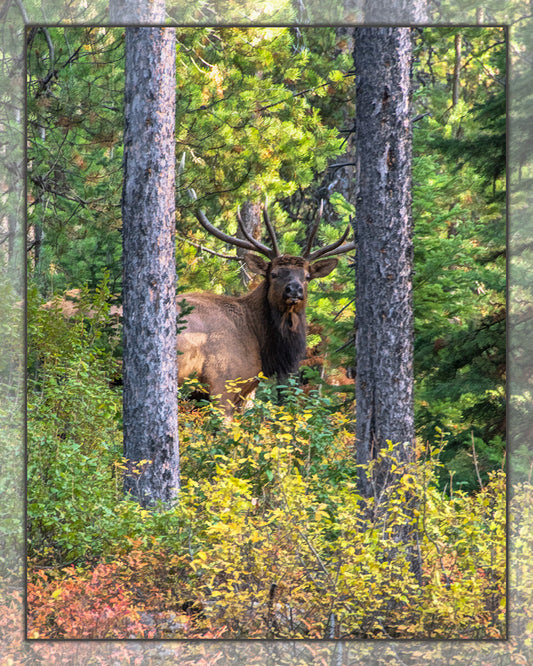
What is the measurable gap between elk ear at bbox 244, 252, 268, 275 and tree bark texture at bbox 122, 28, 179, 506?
366cm

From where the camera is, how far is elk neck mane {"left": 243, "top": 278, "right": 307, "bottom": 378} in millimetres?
10211

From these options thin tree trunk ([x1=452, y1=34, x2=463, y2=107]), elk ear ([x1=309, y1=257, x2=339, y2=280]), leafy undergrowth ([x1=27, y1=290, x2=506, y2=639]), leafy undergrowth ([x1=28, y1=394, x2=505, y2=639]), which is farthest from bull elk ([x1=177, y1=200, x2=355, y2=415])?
leafy undergrowth ([x1=28, y1=394, x2=505, y2=639])

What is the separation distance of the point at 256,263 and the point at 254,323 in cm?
77

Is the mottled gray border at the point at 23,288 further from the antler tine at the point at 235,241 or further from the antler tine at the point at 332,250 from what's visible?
the antler tine at the point at 332,250

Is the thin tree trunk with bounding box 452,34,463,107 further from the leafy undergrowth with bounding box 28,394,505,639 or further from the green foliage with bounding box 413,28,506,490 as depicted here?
the leafy undergrowth with bounding box 28,394,505,639

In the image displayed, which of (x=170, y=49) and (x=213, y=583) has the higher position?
(x=170, y=49)

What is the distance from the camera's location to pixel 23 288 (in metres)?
4.90

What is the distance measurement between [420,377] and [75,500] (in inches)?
157

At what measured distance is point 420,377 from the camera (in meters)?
8.03

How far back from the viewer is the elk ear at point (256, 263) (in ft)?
32.5

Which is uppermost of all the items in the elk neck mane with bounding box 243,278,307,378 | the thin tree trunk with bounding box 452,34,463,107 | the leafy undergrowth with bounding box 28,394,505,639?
the thin tree trunk with bounding box 452,34,463,107

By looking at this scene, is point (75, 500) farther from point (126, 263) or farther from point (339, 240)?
point (339, 240)

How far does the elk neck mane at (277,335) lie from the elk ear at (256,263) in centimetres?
26

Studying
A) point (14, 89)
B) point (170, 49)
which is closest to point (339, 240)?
point (170, 49)
